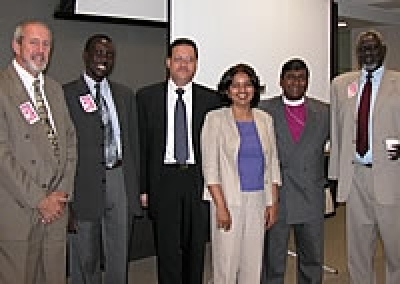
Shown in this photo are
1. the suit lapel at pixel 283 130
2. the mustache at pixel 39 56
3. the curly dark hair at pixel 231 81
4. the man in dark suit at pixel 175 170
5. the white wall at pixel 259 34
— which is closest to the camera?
the mustache at pixel 39 56

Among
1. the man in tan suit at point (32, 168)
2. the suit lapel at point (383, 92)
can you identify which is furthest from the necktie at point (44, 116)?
the suit lapel at point (383, 92)

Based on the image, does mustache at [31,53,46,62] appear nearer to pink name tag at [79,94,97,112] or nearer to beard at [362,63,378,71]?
pink name tag at [79,94,97,112]

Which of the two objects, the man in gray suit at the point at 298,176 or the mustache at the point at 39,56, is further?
the man in gray suit at the point at 298,176

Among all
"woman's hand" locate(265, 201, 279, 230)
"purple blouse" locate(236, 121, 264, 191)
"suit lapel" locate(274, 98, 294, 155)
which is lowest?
"woman's hand" locate(265, 201, 279, 230)

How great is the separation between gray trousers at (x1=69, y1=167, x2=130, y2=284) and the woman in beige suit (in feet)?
1.72

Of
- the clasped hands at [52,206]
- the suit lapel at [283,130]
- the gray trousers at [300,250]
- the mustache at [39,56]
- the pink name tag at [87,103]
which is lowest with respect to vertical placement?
the gray trousers at [300,250]

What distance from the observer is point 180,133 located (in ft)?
10.4

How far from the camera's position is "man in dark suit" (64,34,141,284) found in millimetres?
3018

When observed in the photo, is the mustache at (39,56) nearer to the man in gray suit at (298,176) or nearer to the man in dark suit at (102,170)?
the man in dark suit at (102,170)

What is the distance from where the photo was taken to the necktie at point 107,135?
3068 mm

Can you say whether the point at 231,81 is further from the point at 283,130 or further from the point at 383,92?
the point at 383,92

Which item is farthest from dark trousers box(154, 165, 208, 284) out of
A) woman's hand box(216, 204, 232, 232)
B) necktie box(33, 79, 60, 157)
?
necktie box(33, 79, 60, 157)

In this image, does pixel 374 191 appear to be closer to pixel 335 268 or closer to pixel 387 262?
pixel 387 262

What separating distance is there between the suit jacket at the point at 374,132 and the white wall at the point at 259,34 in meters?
1.37
